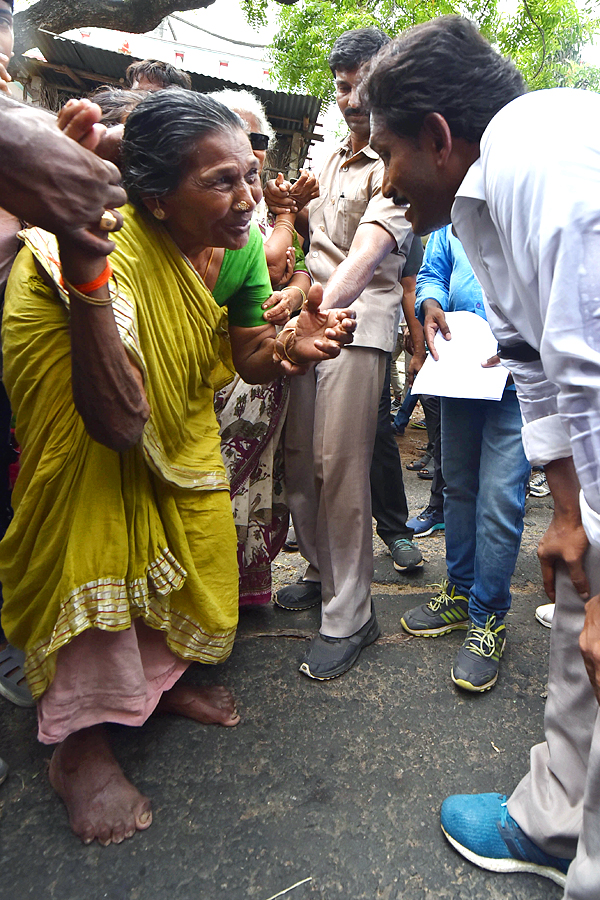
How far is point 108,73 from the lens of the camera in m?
5.99

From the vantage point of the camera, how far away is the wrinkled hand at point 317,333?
5.41 feet

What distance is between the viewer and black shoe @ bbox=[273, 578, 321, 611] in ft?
8.29

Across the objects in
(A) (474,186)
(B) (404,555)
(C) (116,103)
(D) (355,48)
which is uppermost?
(D) (355,48)

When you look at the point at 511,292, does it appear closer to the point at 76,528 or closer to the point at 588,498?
the point at 588,498

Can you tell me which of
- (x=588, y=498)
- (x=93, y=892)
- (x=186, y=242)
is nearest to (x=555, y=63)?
(x=186, y=242)

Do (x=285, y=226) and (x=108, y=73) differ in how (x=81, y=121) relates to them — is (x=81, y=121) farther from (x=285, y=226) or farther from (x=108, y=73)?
(x=108, y=73)

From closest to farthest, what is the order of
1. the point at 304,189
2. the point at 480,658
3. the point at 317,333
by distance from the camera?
the point at 317,333, the point at 480,658, the point at 304,189

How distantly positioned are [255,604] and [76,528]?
113 centimetres

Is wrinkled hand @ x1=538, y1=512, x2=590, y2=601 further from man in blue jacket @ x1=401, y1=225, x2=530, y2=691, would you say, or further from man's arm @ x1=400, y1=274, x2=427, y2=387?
man's arm @ x1=400, y1=274, x2=427, y2=387

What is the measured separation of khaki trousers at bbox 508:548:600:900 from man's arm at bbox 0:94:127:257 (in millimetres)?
1159

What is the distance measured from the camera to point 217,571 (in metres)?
1.77

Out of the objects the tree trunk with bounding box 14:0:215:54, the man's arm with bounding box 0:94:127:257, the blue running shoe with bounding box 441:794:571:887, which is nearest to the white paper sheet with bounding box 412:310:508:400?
the blue running shoe with bounding box 441:794:571:887

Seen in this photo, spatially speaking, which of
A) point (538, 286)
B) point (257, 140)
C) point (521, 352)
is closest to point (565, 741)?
point (521, 352)

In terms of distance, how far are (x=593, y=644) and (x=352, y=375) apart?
138 cm
